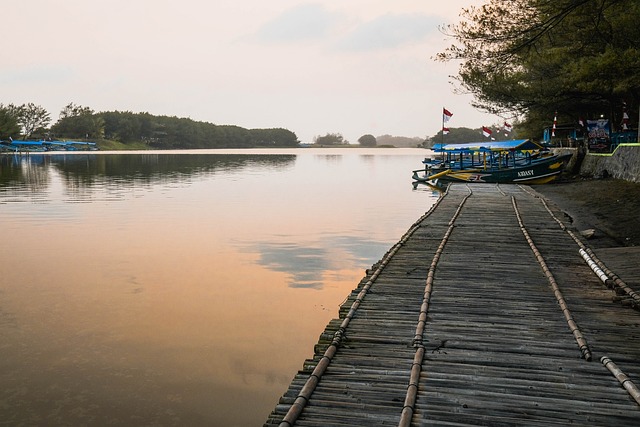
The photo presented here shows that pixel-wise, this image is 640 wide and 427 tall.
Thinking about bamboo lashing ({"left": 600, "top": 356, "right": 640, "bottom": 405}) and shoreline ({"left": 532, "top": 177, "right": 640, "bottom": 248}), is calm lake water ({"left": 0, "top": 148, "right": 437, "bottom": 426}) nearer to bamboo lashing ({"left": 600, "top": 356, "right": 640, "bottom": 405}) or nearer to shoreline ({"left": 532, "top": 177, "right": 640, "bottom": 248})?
bamboo lashing ({"left": 600, "top": 356, "right": 640, "bottom": 405})

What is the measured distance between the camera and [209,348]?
292 inches

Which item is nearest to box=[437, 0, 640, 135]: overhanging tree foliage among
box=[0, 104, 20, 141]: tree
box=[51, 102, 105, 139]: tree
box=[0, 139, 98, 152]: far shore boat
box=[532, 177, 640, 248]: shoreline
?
box=[532, 177, 640, 248]: shoreline

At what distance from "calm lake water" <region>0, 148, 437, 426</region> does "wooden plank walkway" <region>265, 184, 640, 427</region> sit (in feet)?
4.28

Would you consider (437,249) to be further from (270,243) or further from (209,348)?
(270,243)

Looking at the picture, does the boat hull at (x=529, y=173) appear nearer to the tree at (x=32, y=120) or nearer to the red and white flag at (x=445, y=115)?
the red and white flag at (x=445, y=115)

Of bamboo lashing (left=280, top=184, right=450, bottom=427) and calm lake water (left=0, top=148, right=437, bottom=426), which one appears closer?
bamboo lashing (left=280, top=184, right=450, bottom=427)

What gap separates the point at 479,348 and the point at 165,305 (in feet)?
18.7

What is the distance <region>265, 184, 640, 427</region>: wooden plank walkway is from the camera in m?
4.11

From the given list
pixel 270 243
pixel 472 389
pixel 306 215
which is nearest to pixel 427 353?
pixel 472 389

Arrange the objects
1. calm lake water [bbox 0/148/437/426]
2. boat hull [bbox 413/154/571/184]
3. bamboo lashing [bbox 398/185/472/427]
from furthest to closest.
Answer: boat hull [bbox 413/154/571/184] < calm lake water [bbox 0/148/437/426] < bamboo lashing [bbox 398/185/472/427]

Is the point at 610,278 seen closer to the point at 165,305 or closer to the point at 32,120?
the point at 165,305

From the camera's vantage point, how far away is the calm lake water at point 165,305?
593 cm

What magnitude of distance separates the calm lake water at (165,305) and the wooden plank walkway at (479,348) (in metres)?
1.30

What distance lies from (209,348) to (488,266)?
168 inches
